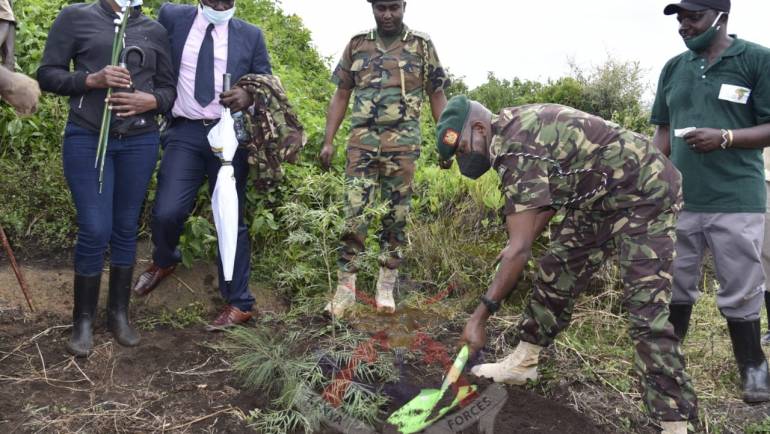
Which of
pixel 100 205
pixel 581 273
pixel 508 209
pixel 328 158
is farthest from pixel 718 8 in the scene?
pixel 100 205

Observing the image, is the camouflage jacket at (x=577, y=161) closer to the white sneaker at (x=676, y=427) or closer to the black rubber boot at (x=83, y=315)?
the white sneaker at (x=676, y=427)

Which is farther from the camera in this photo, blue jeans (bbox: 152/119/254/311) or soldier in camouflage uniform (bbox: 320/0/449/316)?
soldier in camouflage uniform (bbox: 320/0/449/316)

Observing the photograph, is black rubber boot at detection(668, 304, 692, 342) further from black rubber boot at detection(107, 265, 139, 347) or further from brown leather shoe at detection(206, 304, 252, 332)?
black rubber boot at detection(107, 265, 139, 347)

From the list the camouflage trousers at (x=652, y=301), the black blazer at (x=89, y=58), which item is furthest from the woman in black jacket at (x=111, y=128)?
the camouflage trousers at (x=652, y=301)

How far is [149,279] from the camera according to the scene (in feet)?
15.5

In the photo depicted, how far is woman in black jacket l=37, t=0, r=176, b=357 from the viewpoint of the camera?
12.4 ft

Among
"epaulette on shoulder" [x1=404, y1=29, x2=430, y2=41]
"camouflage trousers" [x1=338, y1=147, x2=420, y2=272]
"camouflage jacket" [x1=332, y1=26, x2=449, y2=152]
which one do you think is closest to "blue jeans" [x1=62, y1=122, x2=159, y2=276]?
"camouflage trousers" [x1=338, y1=147, x2=420, y2=272]

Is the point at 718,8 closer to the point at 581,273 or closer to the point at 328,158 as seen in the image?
the point at 581,273

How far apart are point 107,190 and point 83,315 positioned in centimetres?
71

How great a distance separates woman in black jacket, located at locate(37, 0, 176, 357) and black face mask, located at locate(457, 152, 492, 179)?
1.77m

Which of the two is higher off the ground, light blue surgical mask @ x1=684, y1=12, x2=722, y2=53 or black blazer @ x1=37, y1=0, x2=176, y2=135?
light blue surgical mask @ x1=684, y1=12, x2=722, y2=53

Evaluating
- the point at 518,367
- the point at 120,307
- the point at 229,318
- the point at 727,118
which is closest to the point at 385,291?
the point at 229,318

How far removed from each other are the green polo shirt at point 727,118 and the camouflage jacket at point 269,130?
223 cm

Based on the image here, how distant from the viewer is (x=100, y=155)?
3791mm
